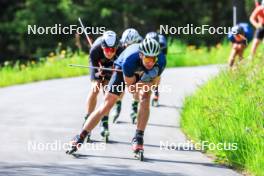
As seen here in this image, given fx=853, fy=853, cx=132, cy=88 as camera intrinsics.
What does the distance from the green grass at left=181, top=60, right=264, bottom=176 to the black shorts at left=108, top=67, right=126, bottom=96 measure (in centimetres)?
129

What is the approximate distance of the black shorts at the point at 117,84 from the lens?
10984mm

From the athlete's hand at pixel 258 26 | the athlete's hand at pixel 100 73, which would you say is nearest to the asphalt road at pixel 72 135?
the athlete's hand at pixel 100 73

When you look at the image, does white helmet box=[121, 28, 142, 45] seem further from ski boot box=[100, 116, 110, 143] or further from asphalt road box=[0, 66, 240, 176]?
asphalt road box=[0, 66, 240, 176]

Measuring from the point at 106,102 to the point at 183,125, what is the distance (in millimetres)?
2561

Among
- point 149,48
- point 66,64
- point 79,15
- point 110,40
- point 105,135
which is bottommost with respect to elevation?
point 105,135

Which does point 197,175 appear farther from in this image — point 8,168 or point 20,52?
point 20,52

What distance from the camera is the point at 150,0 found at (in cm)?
3600

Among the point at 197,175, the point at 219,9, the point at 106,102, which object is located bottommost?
the point at 197,175

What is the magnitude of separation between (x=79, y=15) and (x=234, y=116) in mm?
22986

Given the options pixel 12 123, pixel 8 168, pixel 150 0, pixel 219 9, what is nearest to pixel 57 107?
pixel 12 123

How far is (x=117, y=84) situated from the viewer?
11.1 meters

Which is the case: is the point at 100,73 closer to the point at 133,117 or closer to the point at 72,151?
the point at 72,151

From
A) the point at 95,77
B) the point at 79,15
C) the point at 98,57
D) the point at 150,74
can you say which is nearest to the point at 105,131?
the point at 95,77

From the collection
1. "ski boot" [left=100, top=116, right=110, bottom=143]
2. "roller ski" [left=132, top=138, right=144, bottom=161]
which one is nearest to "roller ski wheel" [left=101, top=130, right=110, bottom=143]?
"ski boot" [left=100, top=116, right=110, bottom=143]
